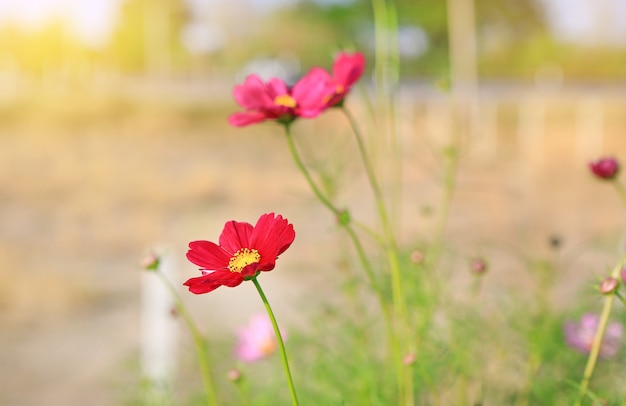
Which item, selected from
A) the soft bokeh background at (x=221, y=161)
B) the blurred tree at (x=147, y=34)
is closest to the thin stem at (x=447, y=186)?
the soft bokeh background at (x=221, y=161)

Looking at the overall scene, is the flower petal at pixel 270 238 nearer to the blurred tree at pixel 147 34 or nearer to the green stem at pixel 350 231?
the green stem at pixel 350 231

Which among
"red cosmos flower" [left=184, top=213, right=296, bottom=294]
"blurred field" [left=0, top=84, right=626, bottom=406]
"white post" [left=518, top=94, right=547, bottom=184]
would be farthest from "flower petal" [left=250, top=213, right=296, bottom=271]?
"white post" [left=518, top=94, right=547, bottom=184]

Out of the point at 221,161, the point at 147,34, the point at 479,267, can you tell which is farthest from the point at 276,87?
→ the point at 147,34

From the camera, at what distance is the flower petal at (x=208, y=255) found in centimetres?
19

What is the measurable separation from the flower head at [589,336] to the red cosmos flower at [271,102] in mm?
189

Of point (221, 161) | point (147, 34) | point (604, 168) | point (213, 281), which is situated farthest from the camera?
point (147, 34)

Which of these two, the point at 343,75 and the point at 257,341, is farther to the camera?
the point at 257,341

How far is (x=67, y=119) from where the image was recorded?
739 centimetres

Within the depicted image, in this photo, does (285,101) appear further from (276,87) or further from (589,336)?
(589,336)

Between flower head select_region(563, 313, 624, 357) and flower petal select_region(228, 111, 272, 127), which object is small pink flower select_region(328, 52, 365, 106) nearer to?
flower petal select_region(228, 111, 272, 127)

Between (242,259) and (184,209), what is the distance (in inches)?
160

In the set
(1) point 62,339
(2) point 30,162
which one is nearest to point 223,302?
(1) point 62,339

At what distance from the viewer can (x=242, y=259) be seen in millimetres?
190

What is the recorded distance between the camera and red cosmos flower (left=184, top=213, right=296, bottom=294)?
18 centimetres
